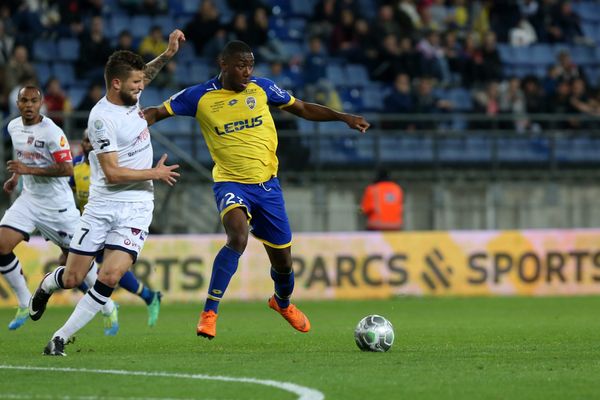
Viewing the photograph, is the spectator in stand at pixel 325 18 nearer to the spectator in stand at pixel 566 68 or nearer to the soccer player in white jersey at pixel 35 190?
the spectator in stand at pixel 566 68

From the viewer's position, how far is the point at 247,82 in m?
10.7

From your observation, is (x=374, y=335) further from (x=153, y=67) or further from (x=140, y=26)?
(x=140, y=26)

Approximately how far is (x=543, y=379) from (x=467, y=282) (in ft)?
39.5

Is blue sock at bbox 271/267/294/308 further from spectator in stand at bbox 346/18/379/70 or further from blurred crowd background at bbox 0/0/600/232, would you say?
spectator in stand at bbox 346/18/379/70

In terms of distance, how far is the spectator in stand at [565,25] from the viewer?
2541cm

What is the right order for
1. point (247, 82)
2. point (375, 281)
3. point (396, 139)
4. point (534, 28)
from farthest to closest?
point (534, 28)
point (396, 139)
point (375, 281)
point (247, 82)

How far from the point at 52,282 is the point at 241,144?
6.45ft

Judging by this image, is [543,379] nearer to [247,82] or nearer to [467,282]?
[247,82]

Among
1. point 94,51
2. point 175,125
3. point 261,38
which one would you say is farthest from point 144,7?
point 175,125

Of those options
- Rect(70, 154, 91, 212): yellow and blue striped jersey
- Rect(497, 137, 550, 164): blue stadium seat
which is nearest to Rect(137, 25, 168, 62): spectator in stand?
Rect(497, 137, 550, 164): blue stadium seat

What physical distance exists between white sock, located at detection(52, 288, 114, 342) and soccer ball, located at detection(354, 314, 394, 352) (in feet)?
6.48

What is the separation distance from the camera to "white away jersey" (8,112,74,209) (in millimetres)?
12109

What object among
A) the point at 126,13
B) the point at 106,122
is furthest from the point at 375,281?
the point at 106,122

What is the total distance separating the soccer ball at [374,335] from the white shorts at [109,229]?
1.83 meters
